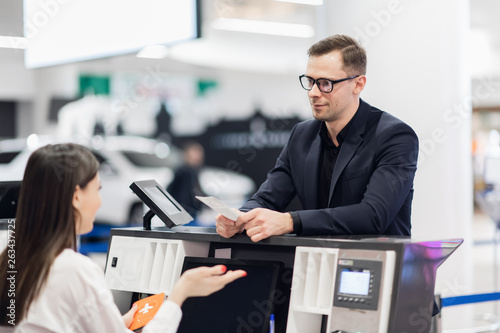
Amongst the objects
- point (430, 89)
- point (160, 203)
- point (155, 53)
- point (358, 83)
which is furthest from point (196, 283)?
point (155, 53)

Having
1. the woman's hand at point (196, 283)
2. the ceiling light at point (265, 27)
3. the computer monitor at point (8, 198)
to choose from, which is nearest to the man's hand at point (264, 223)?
the woman's hand at point (196, 283)

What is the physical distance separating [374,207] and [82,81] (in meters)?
12.6

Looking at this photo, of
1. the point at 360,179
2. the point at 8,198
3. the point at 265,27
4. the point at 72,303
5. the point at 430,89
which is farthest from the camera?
the point at 265,27

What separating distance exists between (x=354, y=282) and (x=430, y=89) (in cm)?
255

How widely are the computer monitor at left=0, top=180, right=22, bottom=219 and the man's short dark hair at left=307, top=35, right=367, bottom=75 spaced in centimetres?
149

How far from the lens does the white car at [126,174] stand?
9.96 m

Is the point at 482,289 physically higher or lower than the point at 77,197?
lower

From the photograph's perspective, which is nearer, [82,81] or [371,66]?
[371,66]

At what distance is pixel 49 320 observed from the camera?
1.86 m

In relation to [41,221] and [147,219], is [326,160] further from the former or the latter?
[41,221]

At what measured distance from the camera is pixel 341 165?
2637mm

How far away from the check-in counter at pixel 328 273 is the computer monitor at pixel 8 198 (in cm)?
69

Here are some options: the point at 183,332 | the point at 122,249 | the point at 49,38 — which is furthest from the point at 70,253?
the point at 49,38

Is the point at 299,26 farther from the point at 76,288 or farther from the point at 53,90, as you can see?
the point at 76,288
